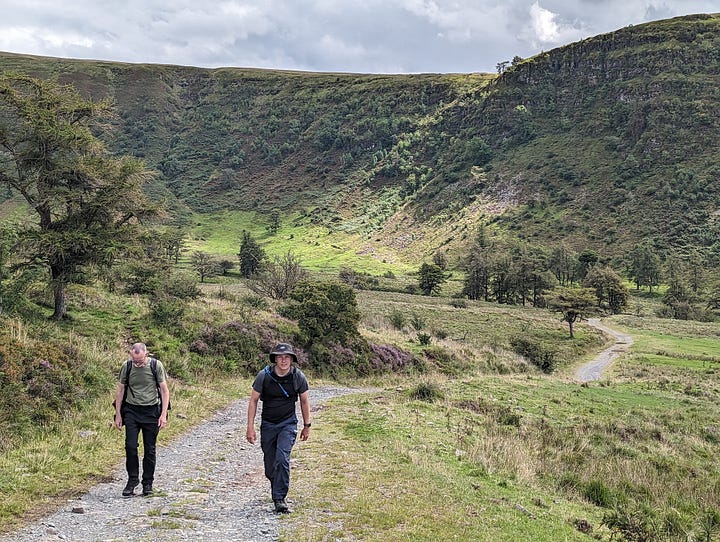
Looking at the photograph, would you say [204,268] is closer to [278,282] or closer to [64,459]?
[278,282]

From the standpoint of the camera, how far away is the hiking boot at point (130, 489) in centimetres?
752

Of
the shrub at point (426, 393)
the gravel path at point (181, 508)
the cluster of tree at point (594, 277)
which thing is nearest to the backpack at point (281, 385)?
the gravel path at point (181, 508)

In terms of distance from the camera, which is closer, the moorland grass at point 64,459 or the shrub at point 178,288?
the moorland grass at point 64,459

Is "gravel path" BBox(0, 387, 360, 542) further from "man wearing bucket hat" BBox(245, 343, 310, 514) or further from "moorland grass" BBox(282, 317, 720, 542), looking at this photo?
"moorland grass" BBox(282, 317, 720, 542)

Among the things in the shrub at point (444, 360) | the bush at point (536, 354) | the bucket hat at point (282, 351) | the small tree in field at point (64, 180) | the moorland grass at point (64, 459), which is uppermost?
the small tree in field at point (64, 180)

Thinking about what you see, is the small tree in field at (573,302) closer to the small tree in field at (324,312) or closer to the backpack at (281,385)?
the small tree in field at (324,312)

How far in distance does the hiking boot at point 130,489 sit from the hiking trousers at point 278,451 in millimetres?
2169

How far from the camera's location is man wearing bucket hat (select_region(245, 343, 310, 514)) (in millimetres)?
7082

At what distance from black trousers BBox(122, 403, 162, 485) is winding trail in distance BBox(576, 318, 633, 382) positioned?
3262cm

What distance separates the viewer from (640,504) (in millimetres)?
10523

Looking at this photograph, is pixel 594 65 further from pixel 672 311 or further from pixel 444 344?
pixel 444 344

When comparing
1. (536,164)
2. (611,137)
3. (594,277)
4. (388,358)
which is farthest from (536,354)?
(611,137)

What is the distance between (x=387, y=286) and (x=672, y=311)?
46326 mm

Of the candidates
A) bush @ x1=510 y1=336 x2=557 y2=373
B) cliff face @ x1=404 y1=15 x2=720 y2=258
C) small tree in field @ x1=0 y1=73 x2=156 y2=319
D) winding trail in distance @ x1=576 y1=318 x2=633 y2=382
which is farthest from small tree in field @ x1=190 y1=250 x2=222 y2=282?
cliff face @ x1=404 y1=15 x2=720 y2=258
